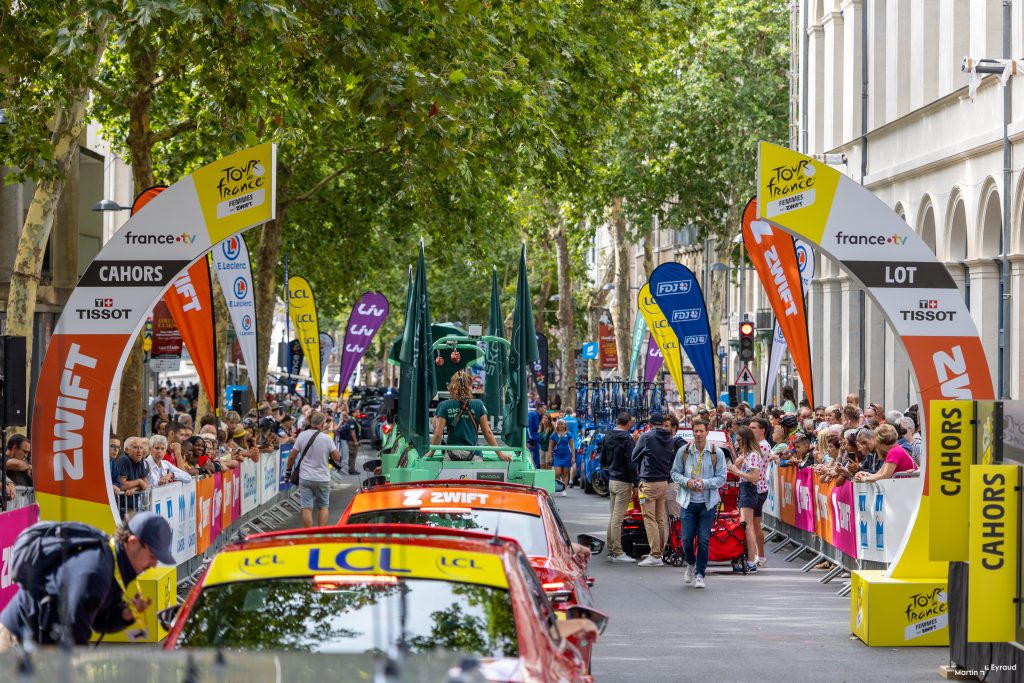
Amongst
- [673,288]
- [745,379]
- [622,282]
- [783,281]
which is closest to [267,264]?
[745,379]

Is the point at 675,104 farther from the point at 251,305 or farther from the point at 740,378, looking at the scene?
the point at 251,305

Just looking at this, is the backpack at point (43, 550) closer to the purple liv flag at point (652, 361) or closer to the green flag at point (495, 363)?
the green flag at point (495, 363)

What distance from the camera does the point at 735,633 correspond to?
1298cm

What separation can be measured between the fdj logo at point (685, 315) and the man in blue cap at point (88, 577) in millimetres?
19073

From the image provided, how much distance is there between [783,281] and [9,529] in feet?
35.7

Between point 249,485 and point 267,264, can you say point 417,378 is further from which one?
point 267,264

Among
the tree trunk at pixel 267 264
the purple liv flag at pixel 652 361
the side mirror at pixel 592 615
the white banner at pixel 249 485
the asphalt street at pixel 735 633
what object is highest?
the tree trunk at pixel 267 264

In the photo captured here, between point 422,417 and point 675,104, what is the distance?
2950 centimetres

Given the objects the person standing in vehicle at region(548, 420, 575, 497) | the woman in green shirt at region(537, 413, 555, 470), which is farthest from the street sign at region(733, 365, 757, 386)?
the person standing in vehicle at region(548, 420, 575, 497)

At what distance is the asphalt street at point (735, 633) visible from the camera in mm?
11055

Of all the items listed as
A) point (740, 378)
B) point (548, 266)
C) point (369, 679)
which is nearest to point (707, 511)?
point (369, 679)

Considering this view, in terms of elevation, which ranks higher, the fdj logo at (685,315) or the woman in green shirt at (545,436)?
the fdj logo at (685,315)

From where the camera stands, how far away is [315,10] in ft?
47.8

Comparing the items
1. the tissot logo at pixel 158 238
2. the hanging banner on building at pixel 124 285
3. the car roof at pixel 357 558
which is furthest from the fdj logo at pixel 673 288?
the car roof at pixel 357 558
